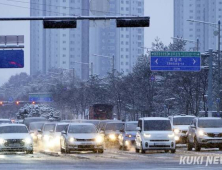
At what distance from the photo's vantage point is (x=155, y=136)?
4116 centimetres

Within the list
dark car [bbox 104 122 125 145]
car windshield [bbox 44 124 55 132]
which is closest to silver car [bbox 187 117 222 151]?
dark car [bbox 104 122 125 145]

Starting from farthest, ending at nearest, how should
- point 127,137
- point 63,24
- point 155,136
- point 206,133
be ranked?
point 127,137
point 206,133
point 155,136
point 63,24

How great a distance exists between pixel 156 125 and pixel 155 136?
1226 millimetres

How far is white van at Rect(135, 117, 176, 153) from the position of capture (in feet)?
134

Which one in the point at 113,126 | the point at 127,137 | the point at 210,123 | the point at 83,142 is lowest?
the point at 127,137

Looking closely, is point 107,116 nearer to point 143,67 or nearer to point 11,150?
point 143,67

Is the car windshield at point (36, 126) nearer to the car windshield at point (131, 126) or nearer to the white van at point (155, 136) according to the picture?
the car windshield at point (131, 126)

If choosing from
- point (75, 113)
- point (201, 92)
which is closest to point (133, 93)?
point (201, 92)

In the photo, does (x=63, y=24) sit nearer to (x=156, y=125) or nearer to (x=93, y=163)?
(x=93, y=163)

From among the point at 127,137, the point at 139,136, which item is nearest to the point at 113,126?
the point at 127,137

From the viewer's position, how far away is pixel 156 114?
94.9m

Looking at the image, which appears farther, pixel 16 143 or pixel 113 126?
pixel 113 126

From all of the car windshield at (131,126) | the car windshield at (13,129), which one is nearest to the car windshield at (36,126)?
the car windshield at (131,126)

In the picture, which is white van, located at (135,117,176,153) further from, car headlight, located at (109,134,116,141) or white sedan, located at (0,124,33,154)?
car headlight, located at (109,134,116,141)
